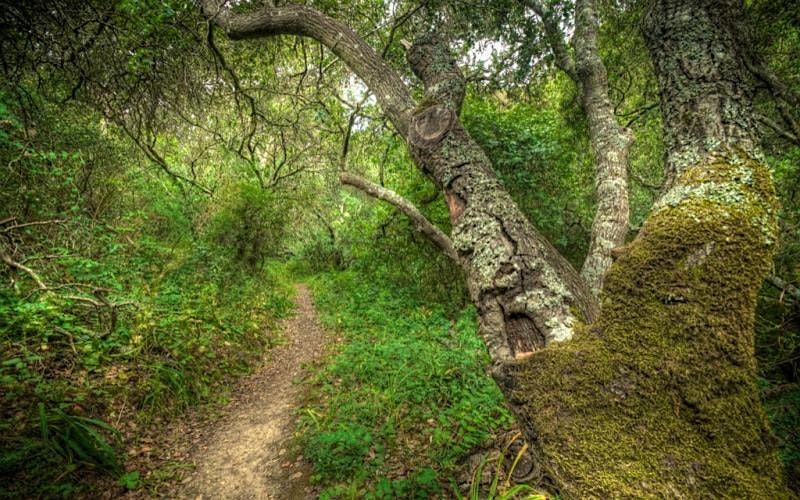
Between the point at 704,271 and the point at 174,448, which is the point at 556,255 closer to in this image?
the point at 704,271

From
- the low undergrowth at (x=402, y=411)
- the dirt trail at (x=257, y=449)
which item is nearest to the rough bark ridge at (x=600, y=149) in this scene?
the low undergrowth at (x=402, y=411)

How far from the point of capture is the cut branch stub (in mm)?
1896

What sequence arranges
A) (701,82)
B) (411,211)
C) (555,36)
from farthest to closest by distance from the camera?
(411,211), (555,36), (701,82)

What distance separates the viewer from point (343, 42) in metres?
2.55

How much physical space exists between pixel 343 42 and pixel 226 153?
7.73 metres

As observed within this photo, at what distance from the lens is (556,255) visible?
66.3 inches

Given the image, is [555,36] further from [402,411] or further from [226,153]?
[226,153]

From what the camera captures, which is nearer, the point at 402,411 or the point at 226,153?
the point at 402,411

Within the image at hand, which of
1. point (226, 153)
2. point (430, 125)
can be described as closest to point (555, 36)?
point (430, 125)

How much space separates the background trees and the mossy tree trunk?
0.23 ft

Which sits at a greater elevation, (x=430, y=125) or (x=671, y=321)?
(x=430, y=125)

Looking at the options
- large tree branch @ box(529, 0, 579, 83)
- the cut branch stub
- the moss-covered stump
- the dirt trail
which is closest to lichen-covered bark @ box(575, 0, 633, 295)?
large tree branch @ box(529, 0, 579, 83)

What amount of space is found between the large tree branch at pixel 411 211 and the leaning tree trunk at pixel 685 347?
8.51ft

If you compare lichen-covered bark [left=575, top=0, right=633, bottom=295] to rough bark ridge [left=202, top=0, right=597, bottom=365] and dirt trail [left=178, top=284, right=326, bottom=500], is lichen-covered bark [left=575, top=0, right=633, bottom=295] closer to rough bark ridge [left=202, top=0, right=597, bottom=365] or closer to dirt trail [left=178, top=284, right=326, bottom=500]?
rough bark ridge [left=202, top=0, right=597, bottom=365]
